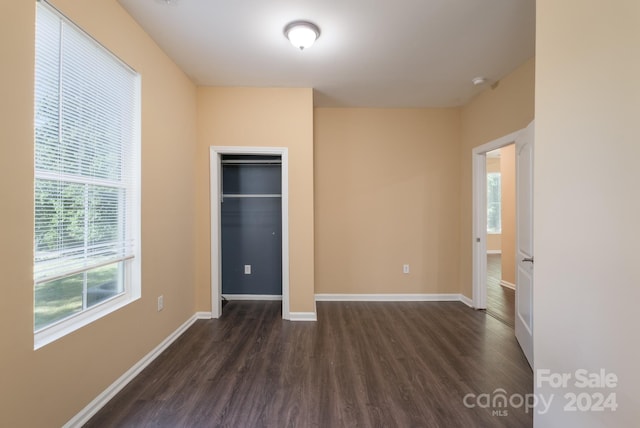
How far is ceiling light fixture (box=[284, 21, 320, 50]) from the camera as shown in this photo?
6.82 feet

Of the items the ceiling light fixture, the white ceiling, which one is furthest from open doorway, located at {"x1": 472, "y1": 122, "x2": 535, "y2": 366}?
the ceiling light fixture

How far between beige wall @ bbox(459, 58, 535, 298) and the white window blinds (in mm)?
3536

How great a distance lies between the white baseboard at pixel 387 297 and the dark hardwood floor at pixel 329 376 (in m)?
0.64

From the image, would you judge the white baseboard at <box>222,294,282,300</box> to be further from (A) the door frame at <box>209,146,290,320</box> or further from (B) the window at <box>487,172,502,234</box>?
(B) the window at <box>487,172,502,234</box>

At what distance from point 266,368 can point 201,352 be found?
691 mm

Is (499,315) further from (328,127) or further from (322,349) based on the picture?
(328,127)

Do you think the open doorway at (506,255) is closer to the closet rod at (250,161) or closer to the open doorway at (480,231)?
the open doorway at (480,231)

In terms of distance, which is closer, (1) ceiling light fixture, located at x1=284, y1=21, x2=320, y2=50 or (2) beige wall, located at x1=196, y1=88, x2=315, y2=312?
(1) ceiling light fixture, located at x1=284, y1=21, x2=320, y2=50

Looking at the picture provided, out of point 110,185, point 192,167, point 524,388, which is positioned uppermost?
point 192,167

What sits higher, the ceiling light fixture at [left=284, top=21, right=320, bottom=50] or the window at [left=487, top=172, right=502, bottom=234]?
the ceiling light fixture at [left=284, top=21, right=320, bottom=50]

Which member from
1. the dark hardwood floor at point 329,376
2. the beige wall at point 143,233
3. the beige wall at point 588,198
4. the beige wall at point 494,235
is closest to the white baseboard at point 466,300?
the dark hardwood floor at point 329,376

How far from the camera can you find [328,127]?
12.6 ft

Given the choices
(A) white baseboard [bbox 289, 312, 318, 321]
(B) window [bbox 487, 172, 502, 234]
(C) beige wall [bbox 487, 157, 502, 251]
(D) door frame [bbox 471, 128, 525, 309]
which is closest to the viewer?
(A) white baseboard [bbox 289, 312, 318, 321]

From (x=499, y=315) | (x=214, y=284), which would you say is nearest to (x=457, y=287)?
(x=499, y=315)
